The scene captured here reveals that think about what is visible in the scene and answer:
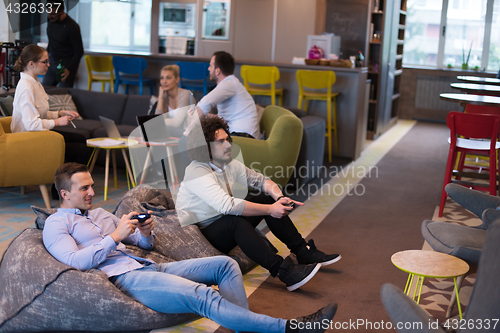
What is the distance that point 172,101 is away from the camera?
4617mm

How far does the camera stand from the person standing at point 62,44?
599cm

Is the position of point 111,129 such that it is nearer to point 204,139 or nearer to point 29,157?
point 29,157

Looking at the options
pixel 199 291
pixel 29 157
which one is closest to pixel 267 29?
pixel 29 157

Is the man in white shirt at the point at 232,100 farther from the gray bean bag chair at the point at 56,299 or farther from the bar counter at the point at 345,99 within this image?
the gray bean bag chair at the point at 56,299

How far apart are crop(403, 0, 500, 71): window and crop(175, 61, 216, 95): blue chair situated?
5420mm

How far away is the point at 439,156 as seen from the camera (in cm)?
661

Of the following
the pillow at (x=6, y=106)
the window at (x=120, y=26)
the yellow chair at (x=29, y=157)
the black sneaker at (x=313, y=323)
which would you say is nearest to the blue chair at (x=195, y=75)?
the pillow at (x=6, y=106)

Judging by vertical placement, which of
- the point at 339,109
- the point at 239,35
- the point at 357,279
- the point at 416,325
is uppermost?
the point at 239,35

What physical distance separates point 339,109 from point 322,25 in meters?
2.82

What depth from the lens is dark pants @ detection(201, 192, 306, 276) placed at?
2613 mm

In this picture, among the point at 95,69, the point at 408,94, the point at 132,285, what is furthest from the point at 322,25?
the point at 132,285

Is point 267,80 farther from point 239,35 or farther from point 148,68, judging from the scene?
point 239,35

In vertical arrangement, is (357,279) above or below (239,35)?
below

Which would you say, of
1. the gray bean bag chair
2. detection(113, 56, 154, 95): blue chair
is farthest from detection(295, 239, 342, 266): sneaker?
detection(113, 56, 154, 95): blue chair
